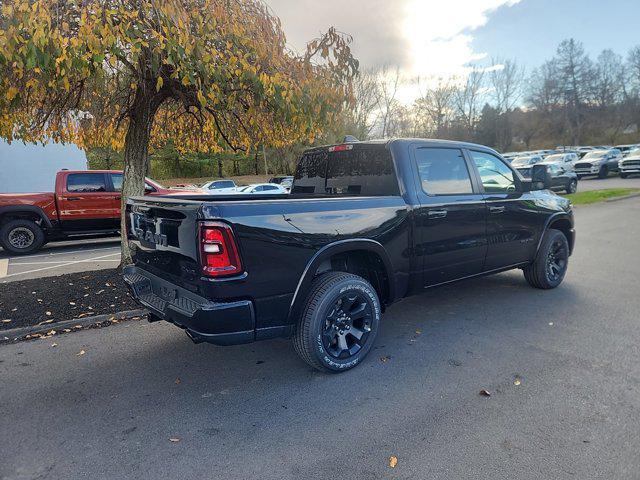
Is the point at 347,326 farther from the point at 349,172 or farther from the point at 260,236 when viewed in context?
the point at 349,172

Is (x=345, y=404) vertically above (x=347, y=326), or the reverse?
(x=347, y=326)

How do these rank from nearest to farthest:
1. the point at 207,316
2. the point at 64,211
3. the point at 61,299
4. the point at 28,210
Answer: the point at 207,316
the point at 61,299
the point at 28,210
the point at 64,211

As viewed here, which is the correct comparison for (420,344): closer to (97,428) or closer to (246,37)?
(97,428)

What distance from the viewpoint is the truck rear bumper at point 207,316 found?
111 inches

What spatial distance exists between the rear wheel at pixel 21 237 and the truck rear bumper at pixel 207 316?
8.31 m

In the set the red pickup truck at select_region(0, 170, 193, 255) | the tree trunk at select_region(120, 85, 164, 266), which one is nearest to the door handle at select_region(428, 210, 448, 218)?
the tree trunk at select_region(120, 85, 164, 266)

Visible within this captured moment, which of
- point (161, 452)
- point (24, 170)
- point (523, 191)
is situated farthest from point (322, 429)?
point (24, 170)

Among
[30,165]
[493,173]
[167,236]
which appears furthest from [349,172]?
[30,165]

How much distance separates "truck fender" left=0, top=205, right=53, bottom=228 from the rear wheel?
225 mm

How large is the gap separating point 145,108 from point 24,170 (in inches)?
317

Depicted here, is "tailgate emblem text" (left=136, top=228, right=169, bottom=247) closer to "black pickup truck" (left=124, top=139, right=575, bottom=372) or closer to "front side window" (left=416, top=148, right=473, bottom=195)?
"black pickup truck" (left=124, top=139, right=575, bottom=372)

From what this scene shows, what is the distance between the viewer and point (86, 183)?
10.0 metres

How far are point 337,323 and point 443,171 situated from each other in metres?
1.93

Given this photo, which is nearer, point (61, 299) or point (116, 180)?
point (61, 299)
